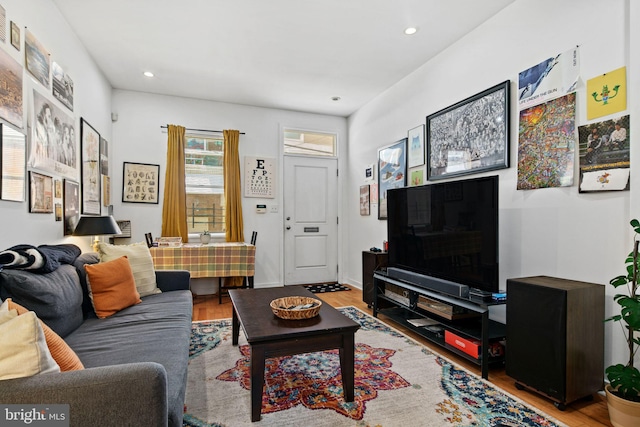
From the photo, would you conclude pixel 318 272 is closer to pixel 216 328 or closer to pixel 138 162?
pixel 216 328

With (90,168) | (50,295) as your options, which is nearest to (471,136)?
(50,295)

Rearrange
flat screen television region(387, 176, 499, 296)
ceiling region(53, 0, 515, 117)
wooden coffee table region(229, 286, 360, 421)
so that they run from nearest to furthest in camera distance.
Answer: wooden coffee table region(229, 286, 360, 421) → flat screen television region(387, 176, 499, 296) → ceiling region(53, 0, 515, 117)

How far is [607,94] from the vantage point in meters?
2.00

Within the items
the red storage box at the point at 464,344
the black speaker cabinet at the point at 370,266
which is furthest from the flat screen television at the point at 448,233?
the red storage box at the point at 464,344

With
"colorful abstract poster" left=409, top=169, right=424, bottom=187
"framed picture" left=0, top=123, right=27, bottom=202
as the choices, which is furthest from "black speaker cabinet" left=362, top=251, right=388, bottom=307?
"framed picture" left=0, top=123, right=27, bottom=202

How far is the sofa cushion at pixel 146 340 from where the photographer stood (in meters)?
1.42

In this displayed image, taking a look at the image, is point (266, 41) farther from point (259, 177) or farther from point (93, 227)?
point (93, 227)

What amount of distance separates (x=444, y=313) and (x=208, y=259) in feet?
9.24

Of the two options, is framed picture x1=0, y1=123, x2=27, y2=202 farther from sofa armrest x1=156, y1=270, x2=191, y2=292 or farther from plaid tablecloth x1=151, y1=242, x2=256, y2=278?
plaid tablecloth x1=151, y1=242, x2=256, y2=278

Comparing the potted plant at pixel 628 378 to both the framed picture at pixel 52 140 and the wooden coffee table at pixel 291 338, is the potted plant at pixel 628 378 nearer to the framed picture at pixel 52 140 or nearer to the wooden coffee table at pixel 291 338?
the wooden coffee table at pixel 291 338

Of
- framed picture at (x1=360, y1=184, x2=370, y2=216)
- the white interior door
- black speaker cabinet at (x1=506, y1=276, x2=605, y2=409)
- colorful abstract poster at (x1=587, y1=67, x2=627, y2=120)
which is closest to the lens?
black speaker cabinet at (x1=506, y1=276, x2=605, y2=409)

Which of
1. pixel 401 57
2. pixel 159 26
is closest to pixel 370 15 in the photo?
pixel 401 57

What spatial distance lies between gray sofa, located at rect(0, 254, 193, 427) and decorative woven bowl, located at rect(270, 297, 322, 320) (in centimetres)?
54

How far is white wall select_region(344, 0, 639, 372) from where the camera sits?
6.48 feet
